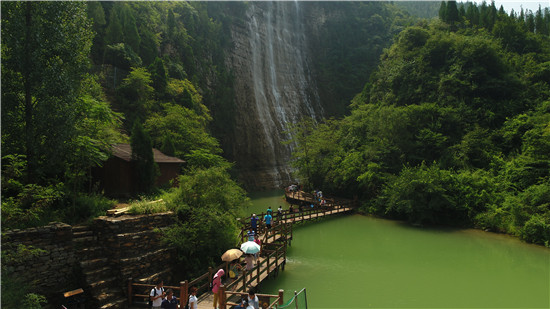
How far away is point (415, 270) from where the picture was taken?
14398 millimetres

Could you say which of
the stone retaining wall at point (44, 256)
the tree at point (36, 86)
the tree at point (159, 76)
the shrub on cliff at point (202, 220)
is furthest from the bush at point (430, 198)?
the tree at point (159, 76)

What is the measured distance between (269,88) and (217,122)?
12.1m

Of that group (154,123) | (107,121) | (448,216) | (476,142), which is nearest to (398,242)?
(448,216)

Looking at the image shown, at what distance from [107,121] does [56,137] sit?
329cm

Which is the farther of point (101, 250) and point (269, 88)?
point (269, 88)

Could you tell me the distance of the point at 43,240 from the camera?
9.50 meters

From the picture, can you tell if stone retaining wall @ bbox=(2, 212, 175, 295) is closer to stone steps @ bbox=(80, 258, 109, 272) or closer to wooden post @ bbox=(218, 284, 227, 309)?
stone steps @ bbox=(80, 258, 109, 272)

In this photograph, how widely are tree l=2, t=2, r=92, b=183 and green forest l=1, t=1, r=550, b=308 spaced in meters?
0.04

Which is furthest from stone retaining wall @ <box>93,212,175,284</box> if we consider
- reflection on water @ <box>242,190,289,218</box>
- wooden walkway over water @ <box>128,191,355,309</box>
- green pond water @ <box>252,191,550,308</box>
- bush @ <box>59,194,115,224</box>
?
reflection on water @ <box>242,190,289,218</box>

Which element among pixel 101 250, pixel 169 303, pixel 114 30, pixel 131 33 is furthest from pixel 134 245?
pixel 131 33

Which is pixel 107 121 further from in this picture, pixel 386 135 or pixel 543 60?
pixel 543 60

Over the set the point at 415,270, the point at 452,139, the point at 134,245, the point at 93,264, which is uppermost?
the point at 452,139

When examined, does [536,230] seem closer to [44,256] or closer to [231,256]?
[231,256]

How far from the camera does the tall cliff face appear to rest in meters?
43.8
